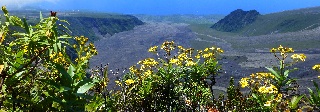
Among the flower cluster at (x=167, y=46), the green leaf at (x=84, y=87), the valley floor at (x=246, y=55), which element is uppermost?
the green leaf at (x=84, y=87)

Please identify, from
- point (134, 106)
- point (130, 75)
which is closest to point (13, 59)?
point (134, 106)

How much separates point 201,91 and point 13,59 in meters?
4.37

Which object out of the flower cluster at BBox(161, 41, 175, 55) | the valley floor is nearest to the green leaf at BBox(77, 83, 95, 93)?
the flower cluster at BBox(161, 41, 175, 55)

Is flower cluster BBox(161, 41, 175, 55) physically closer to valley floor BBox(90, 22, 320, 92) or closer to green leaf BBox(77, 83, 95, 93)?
green leaf BBox(77, 83, 95, 93)

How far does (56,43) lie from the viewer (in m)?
2.43

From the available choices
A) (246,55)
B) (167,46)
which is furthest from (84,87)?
(246,55)

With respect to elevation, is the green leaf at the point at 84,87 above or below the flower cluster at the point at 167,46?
above

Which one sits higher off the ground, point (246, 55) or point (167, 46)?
point (167, 46)

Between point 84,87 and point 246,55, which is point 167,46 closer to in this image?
point 84,87

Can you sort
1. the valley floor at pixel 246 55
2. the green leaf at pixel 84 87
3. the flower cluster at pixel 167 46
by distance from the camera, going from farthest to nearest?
1. the valley floor at pixel 246 55
2. the flower cluster at pixel 167 46
3. the green leaf at pixel 84 87

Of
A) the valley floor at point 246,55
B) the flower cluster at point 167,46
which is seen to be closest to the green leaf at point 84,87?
the flower cluster at point 167,46

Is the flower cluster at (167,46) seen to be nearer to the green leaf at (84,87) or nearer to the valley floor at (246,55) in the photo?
the green leaf at (84,87)

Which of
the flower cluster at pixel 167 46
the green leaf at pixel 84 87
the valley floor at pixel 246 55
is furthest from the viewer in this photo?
the valley floor at pixel 246 55

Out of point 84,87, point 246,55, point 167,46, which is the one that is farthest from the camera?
point 246,55
